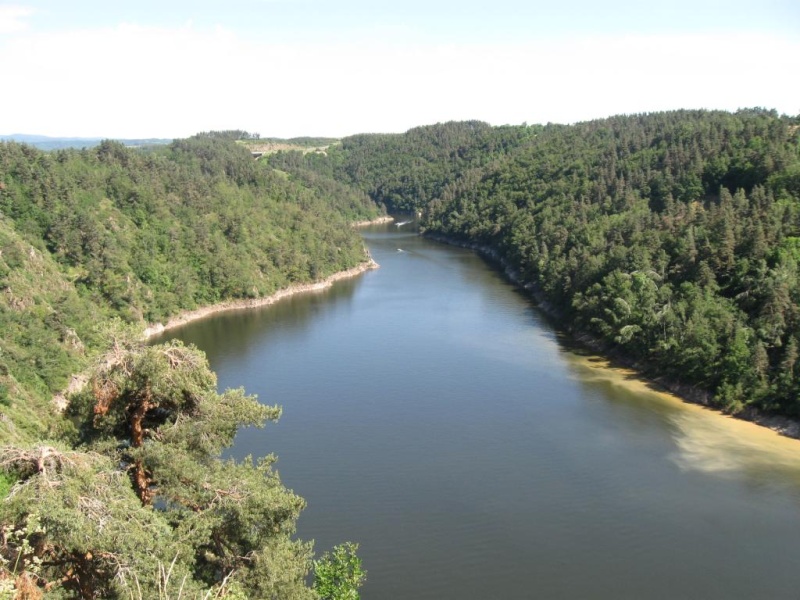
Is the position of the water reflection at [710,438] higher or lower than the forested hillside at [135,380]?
lower

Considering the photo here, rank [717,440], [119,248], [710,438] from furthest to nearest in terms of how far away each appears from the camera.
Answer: [119,248], [710,438], [717,440]

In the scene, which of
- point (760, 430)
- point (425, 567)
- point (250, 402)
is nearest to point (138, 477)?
point (250, 402)

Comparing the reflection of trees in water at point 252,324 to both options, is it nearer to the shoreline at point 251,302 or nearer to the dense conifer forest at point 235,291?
the shoreline at point 251,302

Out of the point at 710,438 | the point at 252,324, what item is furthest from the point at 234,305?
the point at 710,438

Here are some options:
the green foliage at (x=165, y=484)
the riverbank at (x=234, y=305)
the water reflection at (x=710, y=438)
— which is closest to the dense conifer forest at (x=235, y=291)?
the green foliage at (x=165, y=484)

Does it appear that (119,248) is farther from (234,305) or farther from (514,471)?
(514,471)

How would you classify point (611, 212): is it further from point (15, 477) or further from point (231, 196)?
point (15, 477)

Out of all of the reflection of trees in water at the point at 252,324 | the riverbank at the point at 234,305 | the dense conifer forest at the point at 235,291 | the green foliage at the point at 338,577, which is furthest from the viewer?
the reflection of trees in water at the point at 252,324
